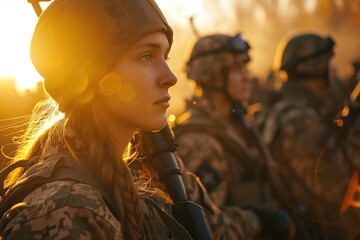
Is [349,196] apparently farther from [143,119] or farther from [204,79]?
[143,119]

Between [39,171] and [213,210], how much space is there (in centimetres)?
175

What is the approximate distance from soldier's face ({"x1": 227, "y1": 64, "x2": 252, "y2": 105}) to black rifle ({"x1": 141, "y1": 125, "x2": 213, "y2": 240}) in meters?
3.06

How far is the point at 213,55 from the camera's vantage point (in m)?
6.75

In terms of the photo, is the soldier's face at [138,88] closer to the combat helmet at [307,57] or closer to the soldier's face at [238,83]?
the soldier's face at [238,83]

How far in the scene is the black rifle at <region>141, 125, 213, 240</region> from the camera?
3.20m

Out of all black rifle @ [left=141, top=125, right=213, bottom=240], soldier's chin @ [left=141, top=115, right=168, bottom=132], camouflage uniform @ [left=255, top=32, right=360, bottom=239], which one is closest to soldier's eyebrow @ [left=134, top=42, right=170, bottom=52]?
soldier's chin @ [left=141, top=115, right=168, bottom=132]

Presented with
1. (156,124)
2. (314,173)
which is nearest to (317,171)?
(314,173)

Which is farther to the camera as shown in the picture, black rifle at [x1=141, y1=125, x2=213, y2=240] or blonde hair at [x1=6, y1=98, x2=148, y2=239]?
black rifle at [x1=141, y1=125, x2=213, y2=240]

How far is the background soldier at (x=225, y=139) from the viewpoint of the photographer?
5504mm

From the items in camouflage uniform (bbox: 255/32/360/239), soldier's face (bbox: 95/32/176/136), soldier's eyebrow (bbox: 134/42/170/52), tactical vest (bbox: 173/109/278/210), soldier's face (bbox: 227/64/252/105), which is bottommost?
camouflage uniform (bbox: 255/32/360/239)

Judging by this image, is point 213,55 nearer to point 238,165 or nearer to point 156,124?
point 238,165

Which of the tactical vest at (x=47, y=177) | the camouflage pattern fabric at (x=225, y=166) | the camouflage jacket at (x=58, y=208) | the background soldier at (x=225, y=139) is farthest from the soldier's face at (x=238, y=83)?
the camouflage jacket at (x=58, y=208)

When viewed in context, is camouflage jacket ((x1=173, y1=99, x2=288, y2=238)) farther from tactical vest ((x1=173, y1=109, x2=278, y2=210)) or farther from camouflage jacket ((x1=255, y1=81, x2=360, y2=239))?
camouflage jacket ((x1=255, y1=81, x2=360, y2=239))

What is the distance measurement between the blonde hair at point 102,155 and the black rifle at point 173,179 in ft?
1.92
